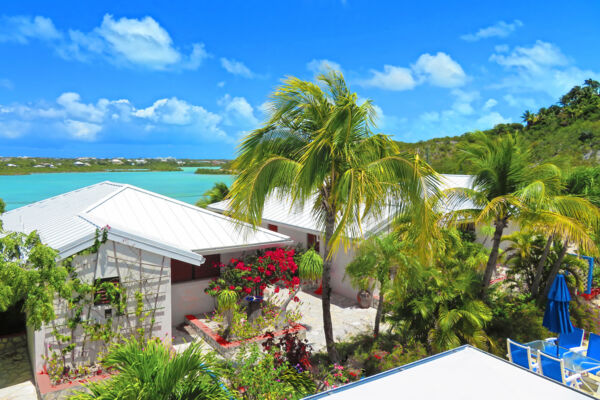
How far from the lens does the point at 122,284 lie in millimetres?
9547

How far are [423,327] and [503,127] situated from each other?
6360 centimetres

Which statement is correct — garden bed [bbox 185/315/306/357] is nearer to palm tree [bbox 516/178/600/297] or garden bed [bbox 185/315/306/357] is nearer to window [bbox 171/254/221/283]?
window [bbox 171/254/221/283]

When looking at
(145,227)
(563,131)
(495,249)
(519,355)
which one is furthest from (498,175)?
(563,131)

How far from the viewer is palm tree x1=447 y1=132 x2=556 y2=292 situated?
10.4m

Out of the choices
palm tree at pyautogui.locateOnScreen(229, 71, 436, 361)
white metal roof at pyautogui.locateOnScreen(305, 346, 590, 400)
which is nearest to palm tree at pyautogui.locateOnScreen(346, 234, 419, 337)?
palm tree at pyautogui.locateOnScreen(229, 71, 436, 361)

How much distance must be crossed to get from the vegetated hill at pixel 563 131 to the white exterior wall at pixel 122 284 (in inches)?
1240

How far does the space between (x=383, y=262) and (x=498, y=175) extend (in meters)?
3.93

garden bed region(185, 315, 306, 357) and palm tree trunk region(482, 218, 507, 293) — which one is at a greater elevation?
palm tree trunk region(482, 218, 507, 293)

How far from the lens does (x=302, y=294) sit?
16.0 meters

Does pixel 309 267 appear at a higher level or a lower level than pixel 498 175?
lower

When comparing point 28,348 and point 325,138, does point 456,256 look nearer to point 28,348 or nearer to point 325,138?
point 325,138

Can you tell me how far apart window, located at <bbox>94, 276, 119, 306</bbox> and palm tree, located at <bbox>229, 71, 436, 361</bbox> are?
3.77 metres

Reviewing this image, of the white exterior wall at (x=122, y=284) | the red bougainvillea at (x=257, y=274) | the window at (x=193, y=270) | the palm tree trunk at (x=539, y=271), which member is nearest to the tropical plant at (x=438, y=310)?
the red bougainvillea at (x=257, y=274)

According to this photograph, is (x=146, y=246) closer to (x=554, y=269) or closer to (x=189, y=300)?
(x=189, y=300)
